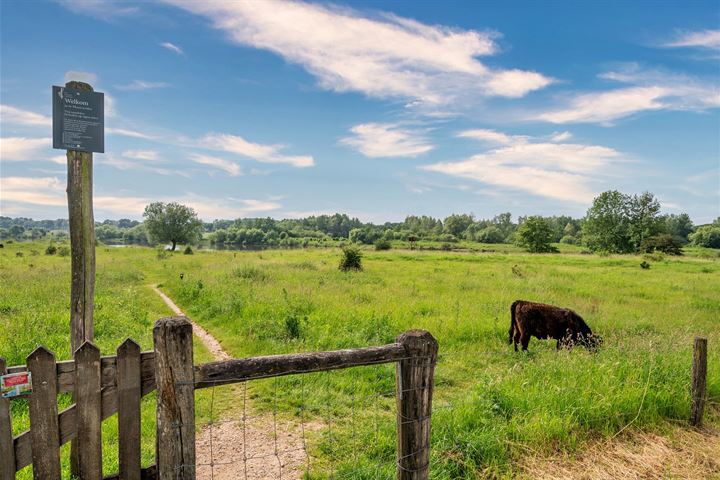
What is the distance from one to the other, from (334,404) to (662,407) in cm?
506

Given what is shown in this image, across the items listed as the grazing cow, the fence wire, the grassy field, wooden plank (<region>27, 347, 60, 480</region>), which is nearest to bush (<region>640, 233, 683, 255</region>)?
the grassy field

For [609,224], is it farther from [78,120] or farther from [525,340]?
[78,120]

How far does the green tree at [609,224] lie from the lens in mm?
69812

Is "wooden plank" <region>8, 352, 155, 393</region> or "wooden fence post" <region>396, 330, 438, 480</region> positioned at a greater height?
"wooden plank" <region>8, 352, 155, 393</region>

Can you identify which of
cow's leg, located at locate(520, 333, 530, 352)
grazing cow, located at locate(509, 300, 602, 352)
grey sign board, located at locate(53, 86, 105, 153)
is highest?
grey sign board, located at locate(53, 86, 105, 153)

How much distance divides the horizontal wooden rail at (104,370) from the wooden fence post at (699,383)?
7236 millimetres

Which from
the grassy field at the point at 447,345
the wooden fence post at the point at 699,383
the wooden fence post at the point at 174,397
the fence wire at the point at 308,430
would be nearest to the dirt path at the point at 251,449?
the fence wire at the point at 308,430

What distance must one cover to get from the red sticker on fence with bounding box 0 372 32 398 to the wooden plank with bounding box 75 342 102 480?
0.91 ft

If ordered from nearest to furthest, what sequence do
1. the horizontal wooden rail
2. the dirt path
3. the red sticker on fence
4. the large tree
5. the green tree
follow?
the red sticker on fence < the horizontal wooden rail < the dirt path < the green tree < the large tree

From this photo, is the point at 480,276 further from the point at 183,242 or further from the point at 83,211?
the point at 183,242

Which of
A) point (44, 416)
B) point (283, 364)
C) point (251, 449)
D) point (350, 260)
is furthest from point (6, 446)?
point (350, 260)

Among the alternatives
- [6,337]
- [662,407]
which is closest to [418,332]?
[662,407]

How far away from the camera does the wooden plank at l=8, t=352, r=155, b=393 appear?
2736 mm

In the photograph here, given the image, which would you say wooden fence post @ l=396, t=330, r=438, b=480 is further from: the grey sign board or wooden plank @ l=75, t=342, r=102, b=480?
the grey sign board
